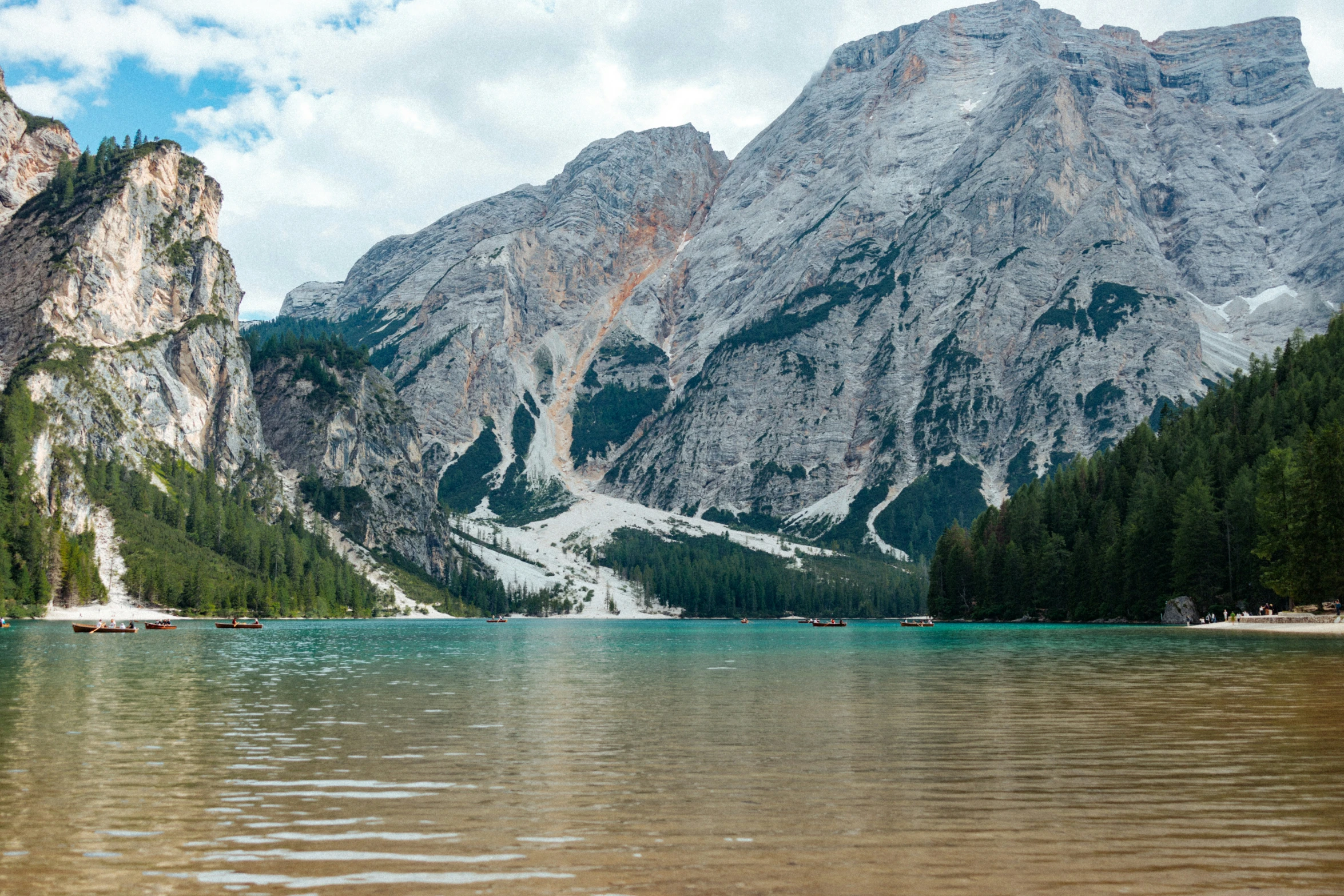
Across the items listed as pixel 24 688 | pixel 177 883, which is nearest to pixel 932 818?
pixel 177 883

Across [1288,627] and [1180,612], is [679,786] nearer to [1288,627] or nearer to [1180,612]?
[1288,627]

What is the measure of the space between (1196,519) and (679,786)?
117865 mm

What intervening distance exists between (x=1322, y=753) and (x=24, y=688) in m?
52.5

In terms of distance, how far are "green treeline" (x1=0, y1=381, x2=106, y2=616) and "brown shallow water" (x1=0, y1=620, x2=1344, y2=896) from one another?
13137cm

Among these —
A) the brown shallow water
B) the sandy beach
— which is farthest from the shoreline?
the brown shallow water

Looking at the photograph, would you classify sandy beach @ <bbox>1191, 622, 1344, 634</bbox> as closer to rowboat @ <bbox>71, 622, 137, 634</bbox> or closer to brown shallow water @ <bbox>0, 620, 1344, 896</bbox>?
brown shallow water @ <bbox>0, 620, 1344, 896</bbox>

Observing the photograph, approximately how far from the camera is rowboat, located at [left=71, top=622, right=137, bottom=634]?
119 meters

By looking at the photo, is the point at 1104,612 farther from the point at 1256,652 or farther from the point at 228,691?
the point at 228,691

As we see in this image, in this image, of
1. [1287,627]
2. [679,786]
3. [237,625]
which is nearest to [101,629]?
[237,625]

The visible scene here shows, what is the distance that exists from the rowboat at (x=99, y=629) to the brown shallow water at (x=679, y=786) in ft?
247

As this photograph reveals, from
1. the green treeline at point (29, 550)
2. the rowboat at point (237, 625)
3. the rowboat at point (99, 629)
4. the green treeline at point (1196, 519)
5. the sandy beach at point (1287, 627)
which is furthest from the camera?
the green treeline at point (29, 550)

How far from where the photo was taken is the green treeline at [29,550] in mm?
163500

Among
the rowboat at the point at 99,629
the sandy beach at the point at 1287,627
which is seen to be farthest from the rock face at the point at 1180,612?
the rowboat at the point at 99,629

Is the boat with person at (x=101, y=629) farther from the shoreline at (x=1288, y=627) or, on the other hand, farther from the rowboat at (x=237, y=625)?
the shoreline at (x=1288, y=627)
